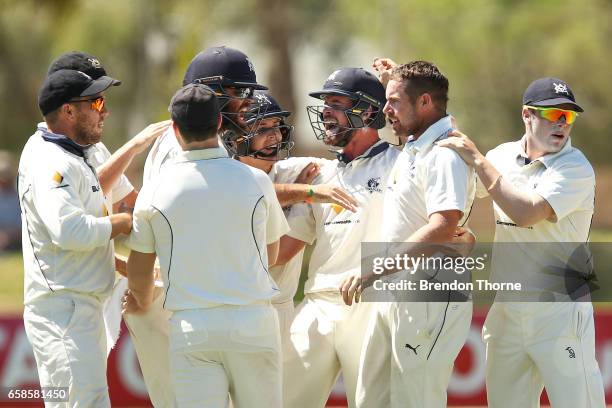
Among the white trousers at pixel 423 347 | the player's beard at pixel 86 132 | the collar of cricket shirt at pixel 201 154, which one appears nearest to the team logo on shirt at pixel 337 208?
the white trousers at pixel 423 347

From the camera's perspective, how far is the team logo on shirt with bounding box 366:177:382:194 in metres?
6.78

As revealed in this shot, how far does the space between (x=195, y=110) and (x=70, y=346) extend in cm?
145

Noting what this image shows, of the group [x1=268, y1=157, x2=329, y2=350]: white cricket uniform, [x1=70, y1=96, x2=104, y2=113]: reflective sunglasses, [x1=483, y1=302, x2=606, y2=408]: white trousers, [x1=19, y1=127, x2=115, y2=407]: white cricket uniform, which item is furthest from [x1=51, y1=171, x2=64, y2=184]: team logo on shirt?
[x1=483, y1=302, x2=606, y2=408]: white trousers

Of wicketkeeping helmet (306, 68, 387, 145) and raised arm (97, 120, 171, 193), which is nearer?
raised arm (97, 120, 171, 193)

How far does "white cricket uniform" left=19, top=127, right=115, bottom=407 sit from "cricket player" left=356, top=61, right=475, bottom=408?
60.7 inches

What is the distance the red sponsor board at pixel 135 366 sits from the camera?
9992mm

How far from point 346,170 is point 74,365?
2.05m

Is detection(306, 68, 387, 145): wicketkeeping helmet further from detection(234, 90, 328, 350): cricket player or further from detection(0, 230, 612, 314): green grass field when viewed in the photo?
detection(0, 230, 612, 314): green grass field

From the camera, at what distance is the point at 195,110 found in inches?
218

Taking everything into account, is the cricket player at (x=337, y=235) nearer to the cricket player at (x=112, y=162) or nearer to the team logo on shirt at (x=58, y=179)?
the cricket player at (x=112, y=162)

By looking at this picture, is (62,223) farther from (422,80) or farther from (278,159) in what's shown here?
(422,80)

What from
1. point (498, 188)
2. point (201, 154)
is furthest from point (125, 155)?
point (498, 188)

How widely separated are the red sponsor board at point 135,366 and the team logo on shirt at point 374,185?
3531 millimetres

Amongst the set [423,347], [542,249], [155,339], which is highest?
[542,249]
